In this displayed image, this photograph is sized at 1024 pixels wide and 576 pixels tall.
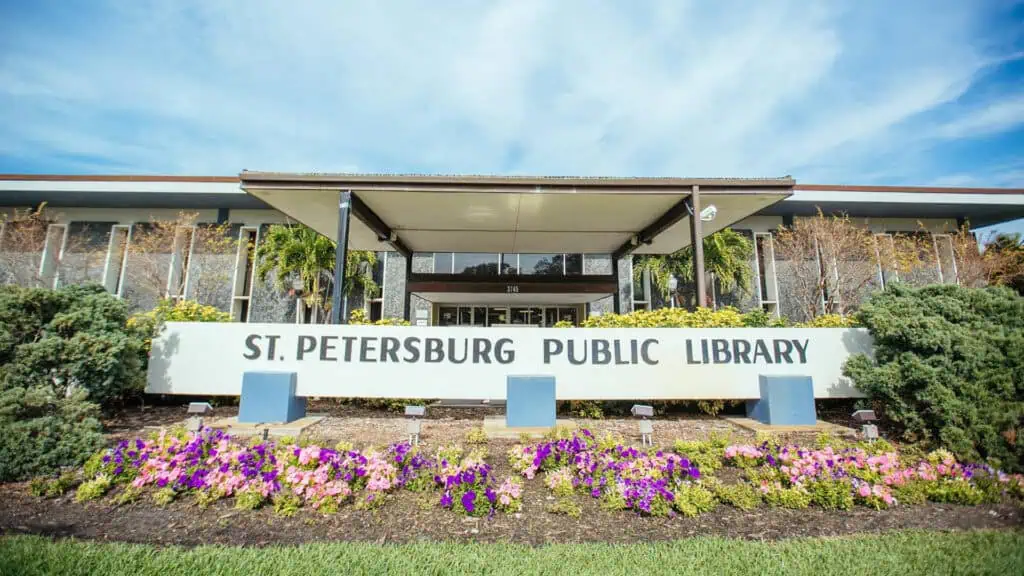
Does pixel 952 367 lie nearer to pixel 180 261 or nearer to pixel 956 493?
pixel 956 493

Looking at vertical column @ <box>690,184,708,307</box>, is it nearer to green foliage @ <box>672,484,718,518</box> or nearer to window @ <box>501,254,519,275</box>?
green foliage @ <box>672,484,718,518</box>

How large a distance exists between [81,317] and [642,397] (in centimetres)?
728

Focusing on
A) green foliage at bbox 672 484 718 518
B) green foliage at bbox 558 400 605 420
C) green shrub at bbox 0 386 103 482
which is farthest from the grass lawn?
green foliage at bbox 558 400 605 420

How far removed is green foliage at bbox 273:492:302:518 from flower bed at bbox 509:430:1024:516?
1884mm

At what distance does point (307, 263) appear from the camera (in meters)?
15.4

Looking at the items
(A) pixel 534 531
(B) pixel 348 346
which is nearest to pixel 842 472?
(A) pixel 534 531

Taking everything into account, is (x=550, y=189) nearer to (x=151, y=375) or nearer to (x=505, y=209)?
(x=505, y=209)

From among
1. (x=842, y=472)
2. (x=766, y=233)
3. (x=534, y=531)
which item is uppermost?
(x=766, y=233)

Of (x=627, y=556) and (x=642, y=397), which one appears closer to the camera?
(x=627, y=556)

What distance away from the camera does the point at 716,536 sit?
2982 mm

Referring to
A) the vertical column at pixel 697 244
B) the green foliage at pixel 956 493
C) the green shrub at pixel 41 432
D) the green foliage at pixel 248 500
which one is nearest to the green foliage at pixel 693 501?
the green foliage at pixel 956 493

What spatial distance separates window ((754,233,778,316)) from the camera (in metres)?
16.7

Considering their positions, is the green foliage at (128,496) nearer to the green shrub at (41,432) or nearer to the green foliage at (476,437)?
the green shrub at (41,432)

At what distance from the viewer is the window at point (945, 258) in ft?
54.6
